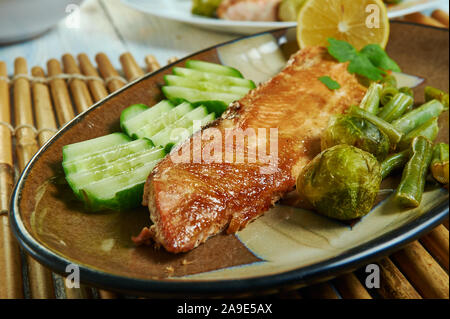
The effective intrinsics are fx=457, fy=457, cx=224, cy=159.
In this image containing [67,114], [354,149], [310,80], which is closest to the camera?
[354,149]

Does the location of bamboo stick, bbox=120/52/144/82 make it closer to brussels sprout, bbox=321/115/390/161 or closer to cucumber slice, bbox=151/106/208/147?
cucumber slice, bbox=151/106/208/147

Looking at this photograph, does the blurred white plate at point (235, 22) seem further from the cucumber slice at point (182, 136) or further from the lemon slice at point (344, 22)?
the cucumber slice at point (182, 136)

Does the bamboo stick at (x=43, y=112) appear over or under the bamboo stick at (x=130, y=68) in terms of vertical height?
under

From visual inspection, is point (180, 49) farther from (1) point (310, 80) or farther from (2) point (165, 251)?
(2) point (165, 251)

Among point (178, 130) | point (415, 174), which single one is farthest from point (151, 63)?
point (415, 174)

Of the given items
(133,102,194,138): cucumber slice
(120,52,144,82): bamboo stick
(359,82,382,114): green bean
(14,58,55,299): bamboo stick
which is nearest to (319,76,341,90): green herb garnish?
(359,82,382,114): green bean

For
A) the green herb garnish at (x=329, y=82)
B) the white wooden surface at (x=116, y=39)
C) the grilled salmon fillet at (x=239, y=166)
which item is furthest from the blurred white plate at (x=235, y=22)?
the grilled salmon fillet at (x=239, y=166)

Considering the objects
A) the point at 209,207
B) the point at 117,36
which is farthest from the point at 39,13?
the point at 209,207
